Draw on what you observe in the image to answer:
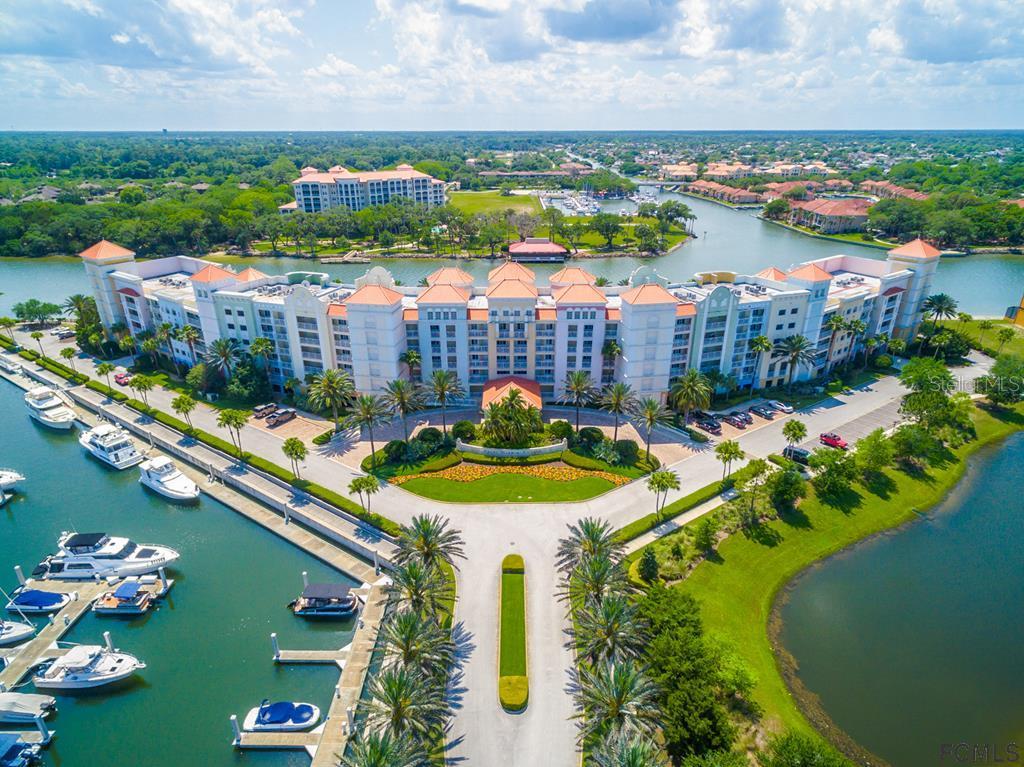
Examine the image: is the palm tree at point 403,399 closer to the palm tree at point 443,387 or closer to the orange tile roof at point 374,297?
the palm tree at point 443,387

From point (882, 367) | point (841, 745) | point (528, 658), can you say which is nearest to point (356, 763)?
point (528, 658)

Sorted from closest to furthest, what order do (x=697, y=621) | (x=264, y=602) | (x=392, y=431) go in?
(x=697, y=621) → (x=264, y=602) → (x=392, y=431)

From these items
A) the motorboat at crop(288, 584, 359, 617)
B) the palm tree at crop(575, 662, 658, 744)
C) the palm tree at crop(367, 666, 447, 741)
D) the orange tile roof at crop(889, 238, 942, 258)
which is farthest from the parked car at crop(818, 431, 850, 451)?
the motorboat at crop(288, 584, 359, 617)

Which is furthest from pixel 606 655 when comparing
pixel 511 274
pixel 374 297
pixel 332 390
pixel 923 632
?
pixel 511 274

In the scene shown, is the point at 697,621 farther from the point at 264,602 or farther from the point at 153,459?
the point at 153,459

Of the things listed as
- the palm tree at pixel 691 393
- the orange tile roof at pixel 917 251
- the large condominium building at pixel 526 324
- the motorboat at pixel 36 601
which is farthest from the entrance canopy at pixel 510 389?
the orange tile roof at pixel 917 251

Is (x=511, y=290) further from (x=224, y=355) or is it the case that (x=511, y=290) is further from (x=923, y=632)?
(x=923, y=632)

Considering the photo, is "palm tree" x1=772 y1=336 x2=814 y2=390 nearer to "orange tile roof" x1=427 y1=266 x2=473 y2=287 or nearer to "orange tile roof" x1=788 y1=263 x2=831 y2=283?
"orange tile roof" x1=788 y1=263 x2=831 y2=283
